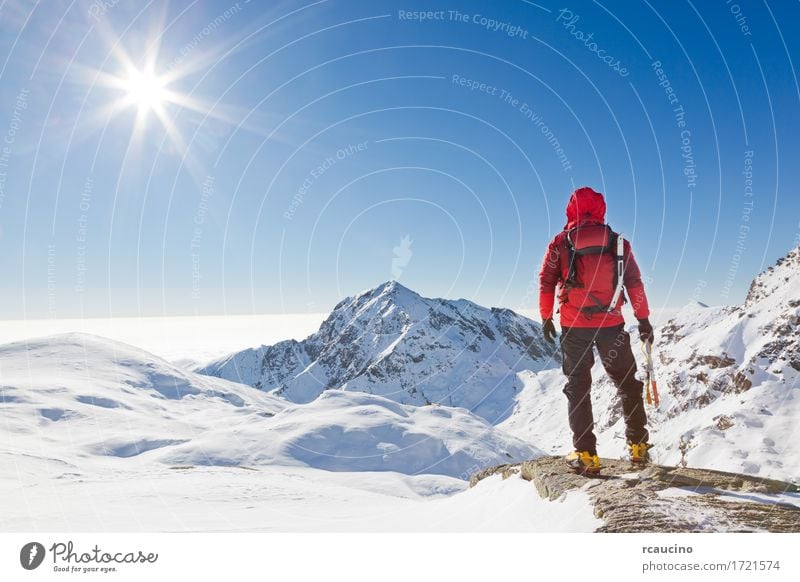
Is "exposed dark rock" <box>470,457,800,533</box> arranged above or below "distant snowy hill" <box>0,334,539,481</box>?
above

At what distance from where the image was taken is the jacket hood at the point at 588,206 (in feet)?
21.9

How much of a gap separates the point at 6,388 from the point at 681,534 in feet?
438

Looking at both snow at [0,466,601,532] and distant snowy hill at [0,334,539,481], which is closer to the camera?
snow at [0,466,601,532]

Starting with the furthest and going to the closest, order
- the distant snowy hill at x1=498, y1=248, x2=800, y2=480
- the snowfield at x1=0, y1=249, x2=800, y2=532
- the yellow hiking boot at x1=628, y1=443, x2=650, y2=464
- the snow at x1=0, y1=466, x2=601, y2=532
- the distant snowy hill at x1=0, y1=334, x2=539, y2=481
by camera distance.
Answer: the distant snowy hill at x1=498, y1=248, x2=800, y2=480 < the distant snowy hill at x1=0, y1=334, x2=539, y2=481 < the snowfield at x1=0, y1=249, x2=800, y2=532 < the yellow hiking boot at x1=628, y1=443, x2=650, y2=464 < the snow at x1=0, y1=466, x2=601, y2=532

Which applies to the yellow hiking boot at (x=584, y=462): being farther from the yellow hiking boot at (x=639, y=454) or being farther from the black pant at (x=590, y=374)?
the yellow hiking boot at (x=639, y=454)

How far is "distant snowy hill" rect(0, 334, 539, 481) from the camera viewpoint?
61.7m

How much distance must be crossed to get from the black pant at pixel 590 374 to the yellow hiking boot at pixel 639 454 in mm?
93

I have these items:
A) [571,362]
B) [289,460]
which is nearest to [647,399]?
[571,362]

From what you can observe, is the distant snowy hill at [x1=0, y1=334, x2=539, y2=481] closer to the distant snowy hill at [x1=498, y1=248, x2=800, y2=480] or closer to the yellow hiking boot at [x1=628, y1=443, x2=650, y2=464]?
the yellow hiking boot at [x1=628, y1=443, x2=650, y2=464]

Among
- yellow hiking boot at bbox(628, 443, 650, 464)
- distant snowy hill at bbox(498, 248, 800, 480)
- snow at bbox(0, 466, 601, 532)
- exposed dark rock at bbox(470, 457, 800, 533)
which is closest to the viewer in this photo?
exposed dark rock at bbox(470, 457, 800, 533)

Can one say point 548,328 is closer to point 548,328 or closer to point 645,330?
point 548,328

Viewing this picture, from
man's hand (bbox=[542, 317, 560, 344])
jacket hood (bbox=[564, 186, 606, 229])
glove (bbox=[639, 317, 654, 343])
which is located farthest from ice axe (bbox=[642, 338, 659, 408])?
jacket hood (bbox=[564, 186, 606, 229])

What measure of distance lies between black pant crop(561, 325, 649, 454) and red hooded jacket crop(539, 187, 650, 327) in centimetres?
17

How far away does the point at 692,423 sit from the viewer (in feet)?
516
